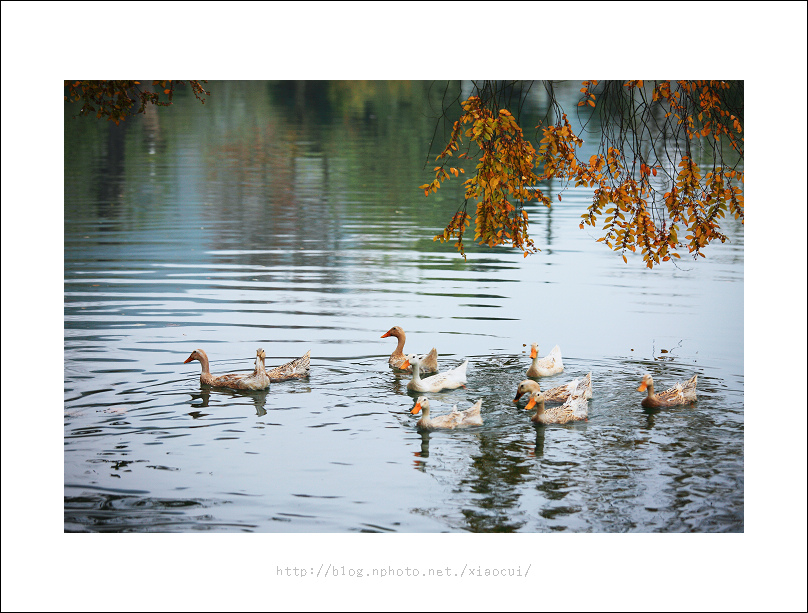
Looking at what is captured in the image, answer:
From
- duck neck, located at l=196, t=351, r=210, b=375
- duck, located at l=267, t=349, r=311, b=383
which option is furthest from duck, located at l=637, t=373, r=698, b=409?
duck neck, located at l=196, t=351, r=210, b=375

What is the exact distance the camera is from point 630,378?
859cm

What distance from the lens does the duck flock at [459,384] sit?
7359mm

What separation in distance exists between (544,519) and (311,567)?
5.24ft

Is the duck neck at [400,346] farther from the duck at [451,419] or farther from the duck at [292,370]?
the duck at [451,419]

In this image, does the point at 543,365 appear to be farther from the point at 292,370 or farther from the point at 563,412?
the point at 292,370

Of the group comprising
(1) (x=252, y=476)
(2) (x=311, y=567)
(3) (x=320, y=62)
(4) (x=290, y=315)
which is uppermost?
(3) (x=320, y=62)

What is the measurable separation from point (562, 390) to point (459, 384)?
978mm

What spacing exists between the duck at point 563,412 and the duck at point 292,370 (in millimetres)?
2237

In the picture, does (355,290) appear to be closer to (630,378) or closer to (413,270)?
(413,270)

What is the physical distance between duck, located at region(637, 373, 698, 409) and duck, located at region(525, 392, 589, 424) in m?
0.58

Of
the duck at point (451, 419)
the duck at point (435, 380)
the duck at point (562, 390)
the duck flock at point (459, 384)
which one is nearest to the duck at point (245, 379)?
the duck flock at point (459, 384)

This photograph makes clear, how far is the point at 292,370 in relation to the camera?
8523mm

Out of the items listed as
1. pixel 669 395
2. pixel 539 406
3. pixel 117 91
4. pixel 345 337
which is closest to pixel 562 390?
pixel 539 406
